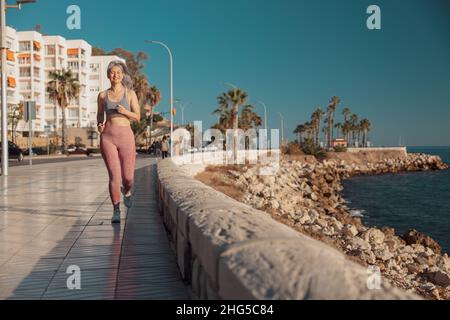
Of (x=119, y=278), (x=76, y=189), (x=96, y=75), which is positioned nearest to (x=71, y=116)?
(x=96, y=75)

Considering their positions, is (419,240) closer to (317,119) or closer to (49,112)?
(49,112)

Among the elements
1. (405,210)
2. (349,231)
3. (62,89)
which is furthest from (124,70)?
(62,89)

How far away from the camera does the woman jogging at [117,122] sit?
6.26m

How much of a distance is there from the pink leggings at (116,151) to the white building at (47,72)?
6717cm

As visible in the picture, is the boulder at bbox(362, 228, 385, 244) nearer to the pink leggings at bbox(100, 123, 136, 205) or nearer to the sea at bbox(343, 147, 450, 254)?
the sea at bbox(343, 147, 450, 254)

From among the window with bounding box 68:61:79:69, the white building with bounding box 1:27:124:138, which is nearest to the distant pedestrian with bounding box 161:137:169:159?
the white building with bounding box 1:27:124:138

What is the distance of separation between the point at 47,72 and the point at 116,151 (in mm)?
86707

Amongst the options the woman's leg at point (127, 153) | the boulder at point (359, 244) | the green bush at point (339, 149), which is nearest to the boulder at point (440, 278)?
the boulder at point (359, 244)

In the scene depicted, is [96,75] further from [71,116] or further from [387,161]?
[387,161]

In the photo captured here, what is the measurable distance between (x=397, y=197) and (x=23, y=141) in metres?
47.5

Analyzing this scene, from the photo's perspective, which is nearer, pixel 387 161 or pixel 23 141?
pixel 23 141

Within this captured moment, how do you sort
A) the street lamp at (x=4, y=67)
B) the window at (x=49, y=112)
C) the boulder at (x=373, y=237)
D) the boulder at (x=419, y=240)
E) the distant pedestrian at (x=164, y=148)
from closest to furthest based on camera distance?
the boulder at (x=373, y=237) → the boulder at (x=419, y=240) → the street lamp at (x=4, y=67) → the distant pedestrian at (x=164, y=148) → the window at (x=49, y=112)

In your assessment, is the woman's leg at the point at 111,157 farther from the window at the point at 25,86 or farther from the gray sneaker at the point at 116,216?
the window at the point at 25,86

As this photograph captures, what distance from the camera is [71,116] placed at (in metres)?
89.2
